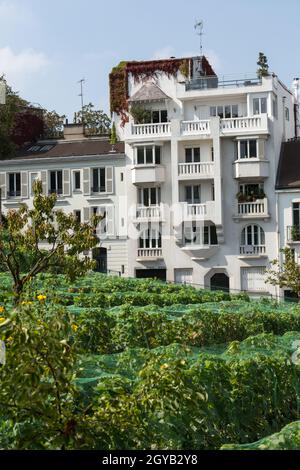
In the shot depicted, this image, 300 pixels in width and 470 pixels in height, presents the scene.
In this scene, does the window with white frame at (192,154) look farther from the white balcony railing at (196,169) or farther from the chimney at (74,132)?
the chimney at (74,132)

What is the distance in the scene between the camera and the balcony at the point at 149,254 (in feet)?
193

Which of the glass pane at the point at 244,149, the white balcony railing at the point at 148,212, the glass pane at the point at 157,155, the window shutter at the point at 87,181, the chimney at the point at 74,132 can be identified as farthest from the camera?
the chimney at the point at 74,132

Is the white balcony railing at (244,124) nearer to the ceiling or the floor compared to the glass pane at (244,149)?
nearer to the ceiling

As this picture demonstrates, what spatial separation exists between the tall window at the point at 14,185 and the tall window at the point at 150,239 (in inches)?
377

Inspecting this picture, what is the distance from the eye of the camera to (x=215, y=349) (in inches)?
695

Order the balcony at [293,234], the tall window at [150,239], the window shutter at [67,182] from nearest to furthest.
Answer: the balcony at [293,234] → the tall window at [150,239] → the window shutter at [67,182]

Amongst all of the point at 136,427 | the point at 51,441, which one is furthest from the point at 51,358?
the point at 136,427

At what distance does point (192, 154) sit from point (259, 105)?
5085 mm

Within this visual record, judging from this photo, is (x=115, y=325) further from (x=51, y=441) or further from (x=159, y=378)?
(x=51, y=441)

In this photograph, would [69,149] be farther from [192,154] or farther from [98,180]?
[192,154]

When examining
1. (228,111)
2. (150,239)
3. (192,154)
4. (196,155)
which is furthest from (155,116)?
(150,239)

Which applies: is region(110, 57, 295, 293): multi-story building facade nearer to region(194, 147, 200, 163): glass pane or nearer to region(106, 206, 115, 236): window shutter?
region(194, 147, 200, 163): glass pane

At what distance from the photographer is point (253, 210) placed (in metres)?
57.1

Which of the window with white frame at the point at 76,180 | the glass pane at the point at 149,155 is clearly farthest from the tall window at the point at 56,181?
the glass pane at the point at 149,155
